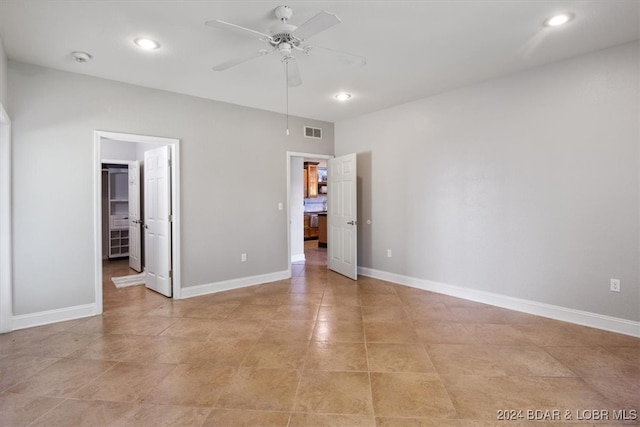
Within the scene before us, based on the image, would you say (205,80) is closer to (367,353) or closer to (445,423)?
(367,353)

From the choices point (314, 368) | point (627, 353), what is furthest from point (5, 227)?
point (627, 353)

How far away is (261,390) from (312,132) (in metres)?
4.35

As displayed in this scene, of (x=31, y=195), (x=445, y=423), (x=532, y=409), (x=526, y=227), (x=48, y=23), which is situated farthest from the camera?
(x=526, y=227)

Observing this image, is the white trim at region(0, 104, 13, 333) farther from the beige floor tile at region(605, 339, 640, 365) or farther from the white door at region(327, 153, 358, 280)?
the beige floor tile at region(605, 339, 640, 365)

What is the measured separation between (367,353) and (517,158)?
279 cm

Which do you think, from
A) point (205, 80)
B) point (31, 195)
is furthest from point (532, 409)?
point (31, 195)

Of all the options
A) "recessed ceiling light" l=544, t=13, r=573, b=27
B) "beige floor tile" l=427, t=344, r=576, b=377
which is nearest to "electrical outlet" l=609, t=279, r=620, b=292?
"beige floor tile" l=427, t=344, r=576, b=377

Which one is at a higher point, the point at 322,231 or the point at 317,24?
the point at 317,24

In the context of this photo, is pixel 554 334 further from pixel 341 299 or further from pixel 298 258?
pixel 298 258

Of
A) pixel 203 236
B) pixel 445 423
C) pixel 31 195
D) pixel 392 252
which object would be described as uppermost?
pixel 31 195

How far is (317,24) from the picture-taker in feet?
6.61

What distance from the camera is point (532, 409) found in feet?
6.44

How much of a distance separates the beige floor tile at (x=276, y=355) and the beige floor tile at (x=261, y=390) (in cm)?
9

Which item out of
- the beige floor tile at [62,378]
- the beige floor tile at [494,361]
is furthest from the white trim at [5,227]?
the beige floor tile at [494,361]
